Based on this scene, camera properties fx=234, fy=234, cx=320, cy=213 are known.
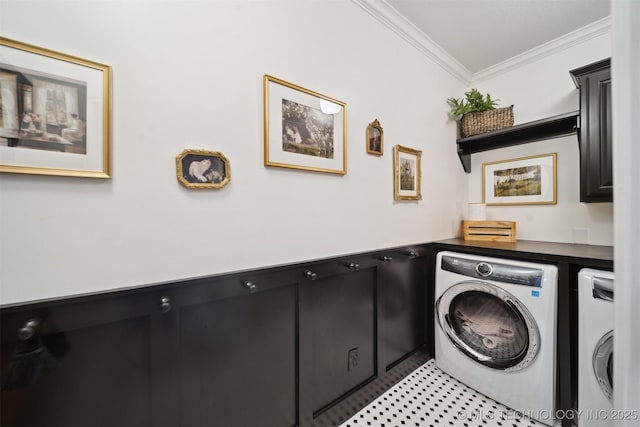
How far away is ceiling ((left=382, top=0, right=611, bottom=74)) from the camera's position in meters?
1.60

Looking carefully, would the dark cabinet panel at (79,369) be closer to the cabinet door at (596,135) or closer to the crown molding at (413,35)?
the crown molding at (413,35)

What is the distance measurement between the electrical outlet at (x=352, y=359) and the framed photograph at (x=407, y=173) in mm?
1066

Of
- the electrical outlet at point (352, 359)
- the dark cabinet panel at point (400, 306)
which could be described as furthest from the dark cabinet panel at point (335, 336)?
the dark cabinet panel at point (400, 306)

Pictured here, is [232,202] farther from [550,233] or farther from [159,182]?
[550,233]

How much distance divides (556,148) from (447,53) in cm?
123

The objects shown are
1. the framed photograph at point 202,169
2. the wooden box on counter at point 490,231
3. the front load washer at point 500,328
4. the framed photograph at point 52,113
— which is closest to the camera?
the framed photograph at point 52,113

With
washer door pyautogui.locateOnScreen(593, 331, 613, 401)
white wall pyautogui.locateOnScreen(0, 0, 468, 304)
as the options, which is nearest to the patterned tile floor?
washer door pyautogui.locateOnScreen(593, 331, 613, 401)

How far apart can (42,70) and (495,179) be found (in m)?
3.01

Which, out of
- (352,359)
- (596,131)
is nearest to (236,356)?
(352,359)

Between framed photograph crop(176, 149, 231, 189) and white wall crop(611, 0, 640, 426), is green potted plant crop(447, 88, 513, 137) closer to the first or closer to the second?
white wall crop(611, 0, 640, 426)

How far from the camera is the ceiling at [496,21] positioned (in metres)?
1.60

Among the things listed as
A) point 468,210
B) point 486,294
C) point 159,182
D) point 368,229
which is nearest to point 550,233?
point 468,210

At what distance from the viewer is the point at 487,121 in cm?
205

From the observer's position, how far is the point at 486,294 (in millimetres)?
1550
